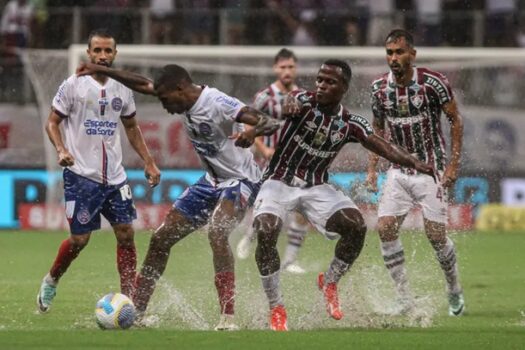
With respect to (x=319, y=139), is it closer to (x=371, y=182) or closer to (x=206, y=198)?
(x=206, y=198)

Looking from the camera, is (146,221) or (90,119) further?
(146,221)

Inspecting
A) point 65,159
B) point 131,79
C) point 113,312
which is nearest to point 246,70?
point 65,159

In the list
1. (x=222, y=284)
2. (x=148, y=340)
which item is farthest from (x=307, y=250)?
(x=148, y=340)

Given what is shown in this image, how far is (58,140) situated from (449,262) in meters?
3.23

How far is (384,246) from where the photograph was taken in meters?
11.2

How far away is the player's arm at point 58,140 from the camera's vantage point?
10.4 m

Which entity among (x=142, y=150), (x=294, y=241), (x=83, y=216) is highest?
(x=142, y=150)

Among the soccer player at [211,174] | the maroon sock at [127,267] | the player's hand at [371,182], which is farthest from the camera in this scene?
the player's hand at [371,182]

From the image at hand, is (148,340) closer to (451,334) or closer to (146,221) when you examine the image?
(451,334)

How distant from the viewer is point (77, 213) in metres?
10.8

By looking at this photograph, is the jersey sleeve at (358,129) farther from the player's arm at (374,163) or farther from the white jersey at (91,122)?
the white jersey at (91,122)

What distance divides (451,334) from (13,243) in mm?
9338

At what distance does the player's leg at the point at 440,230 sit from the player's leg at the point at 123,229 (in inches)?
91.3

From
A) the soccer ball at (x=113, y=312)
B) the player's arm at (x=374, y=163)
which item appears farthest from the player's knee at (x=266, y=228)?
the player's arm at (x=374, y=163)
